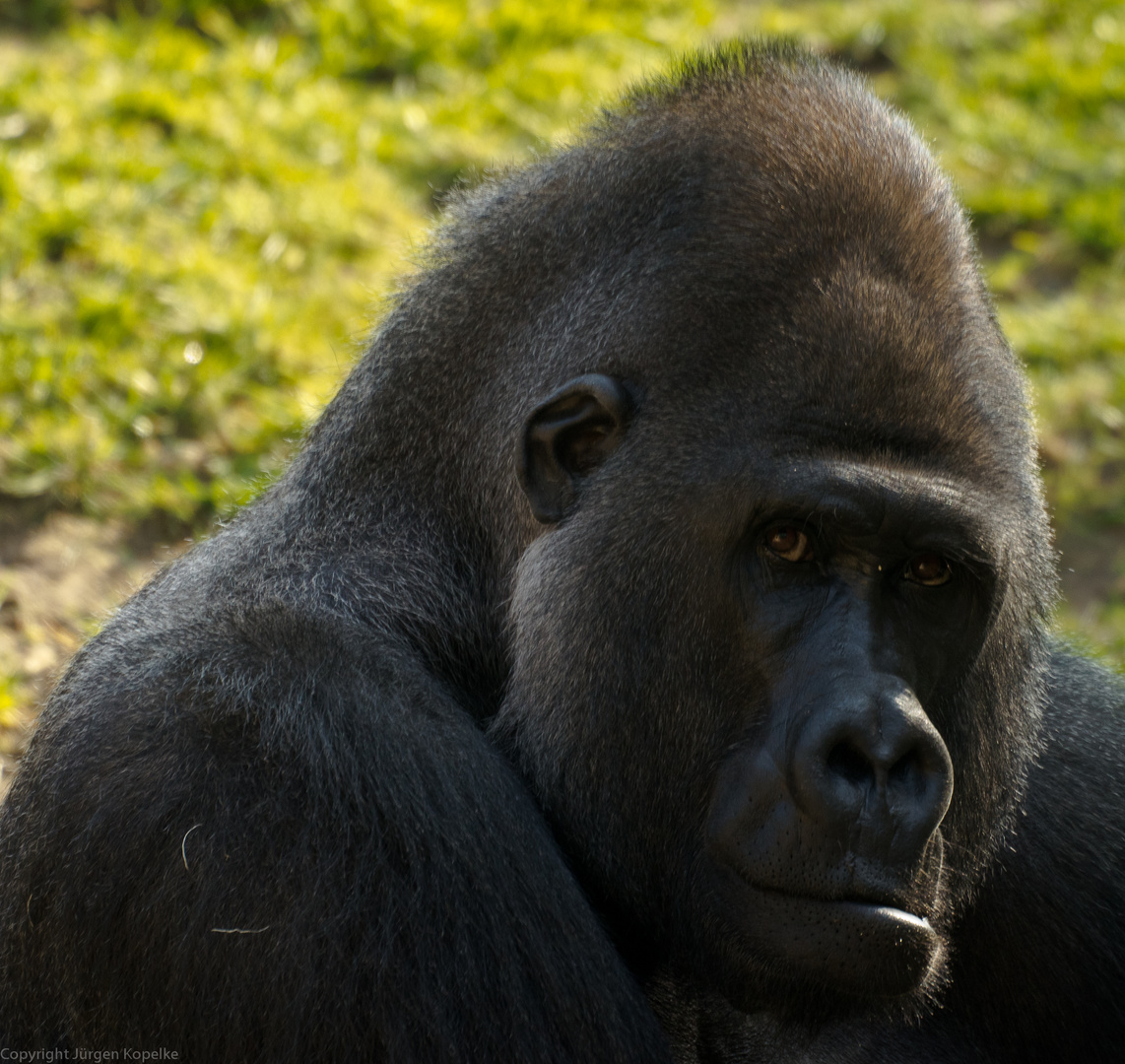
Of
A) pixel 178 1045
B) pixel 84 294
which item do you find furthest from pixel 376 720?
pixel 84 294

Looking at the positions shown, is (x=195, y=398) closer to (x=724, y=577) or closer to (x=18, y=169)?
(x=18, y=169)

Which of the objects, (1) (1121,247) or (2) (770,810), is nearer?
(2) (770,810)

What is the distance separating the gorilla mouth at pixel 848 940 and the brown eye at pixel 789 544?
76cm

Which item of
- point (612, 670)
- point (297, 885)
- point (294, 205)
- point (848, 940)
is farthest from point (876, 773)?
point (294, 205)

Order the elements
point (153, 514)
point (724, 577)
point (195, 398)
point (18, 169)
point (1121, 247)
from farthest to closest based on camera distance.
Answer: point (1121, 247)
point (18, 169)
point (195, 398)
point (153, 514)
point (724, 577)

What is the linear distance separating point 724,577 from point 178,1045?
1611 mm

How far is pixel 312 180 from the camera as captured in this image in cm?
845

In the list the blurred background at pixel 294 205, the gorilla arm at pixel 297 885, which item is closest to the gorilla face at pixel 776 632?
the gorilla arm at pixel 297 885

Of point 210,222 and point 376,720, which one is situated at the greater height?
point 210,222

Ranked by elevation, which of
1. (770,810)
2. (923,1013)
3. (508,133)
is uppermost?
(508,133)

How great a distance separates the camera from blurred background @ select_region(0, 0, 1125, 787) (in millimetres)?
6531

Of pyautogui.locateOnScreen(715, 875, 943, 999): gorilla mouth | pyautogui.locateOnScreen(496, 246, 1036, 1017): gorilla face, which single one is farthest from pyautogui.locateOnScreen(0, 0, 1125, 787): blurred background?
pyautogui.locateOnScreen(715, 875, 943, 999): gorilla mouth

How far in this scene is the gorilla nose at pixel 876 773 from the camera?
10.5ft

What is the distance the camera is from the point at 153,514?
657 centimetres
